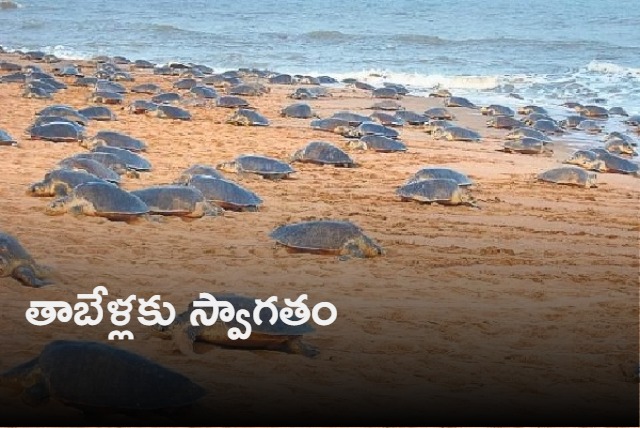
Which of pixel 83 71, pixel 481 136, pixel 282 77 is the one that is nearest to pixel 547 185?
pixel 481 136

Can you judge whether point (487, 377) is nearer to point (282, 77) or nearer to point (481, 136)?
point (481, 136)

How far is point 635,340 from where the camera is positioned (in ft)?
16.1

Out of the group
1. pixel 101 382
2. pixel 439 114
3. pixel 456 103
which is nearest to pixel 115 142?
pixel 101 382

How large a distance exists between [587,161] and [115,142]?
5.71m

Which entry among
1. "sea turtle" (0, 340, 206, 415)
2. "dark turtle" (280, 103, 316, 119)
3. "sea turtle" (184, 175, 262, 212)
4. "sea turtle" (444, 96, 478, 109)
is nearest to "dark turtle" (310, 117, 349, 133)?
"dark turtle" (280, 103, 316, 119)

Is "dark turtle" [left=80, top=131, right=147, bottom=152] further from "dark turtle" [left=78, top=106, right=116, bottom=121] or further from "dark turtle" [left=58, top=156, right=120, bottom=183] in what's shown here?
"dark turtle" [left=78, top=106, right=116, bottom=121]

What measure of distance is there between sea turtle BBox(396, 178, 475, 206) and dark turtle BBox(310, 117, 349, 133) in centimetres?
467

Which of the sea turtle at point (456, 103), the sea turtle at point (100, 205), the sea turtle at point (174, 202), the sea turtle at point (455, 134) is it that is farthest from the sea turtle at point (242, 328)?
the sea turtle at point (456, 103)

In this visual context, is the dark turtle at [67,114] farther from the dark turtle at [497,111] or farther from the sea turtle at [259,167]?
the dark turtle at [497,111]

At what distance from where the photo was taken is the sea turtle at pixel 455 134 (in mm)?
12266

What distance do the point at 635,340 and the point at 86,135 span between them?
24.0ft

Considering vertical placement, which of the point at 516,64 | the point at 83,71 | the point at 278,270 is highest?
the point at 516,64

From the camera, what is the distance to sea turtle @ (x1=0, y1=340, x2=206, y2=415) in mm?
3492

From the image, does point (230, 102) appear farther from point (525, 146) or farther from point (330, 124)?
point (525, 146)
